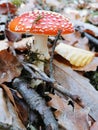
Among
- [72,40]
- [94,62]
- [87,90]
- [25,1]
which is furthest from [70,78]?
[25,1]

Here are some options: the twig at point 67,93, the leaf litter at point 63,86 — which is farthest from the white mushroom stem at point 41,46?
the twig at point 67,93

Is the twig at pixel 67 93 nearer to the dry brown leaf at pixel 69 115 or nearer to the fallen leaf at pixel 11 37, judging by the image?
the dry brown leaf at pixel 69 115

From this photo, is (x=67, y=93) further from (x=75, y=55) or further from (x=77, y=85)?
(x=75, y=55)

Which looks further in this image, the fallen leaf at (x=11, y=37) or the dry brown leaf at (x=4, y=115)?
the fallen leaf at (x=11, y=37)

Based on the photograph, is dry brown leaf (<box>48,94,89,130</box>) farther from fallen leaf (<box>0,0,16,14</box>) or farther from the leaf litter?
fallen leaf (<box>0,0,16,14</box>)

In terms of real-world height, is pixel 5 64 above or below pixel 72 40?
above

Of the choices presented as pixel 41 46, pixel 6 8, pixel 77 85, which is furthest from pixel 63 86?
pixel 6 8

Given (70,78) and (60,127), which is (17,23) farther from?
(60,127)
